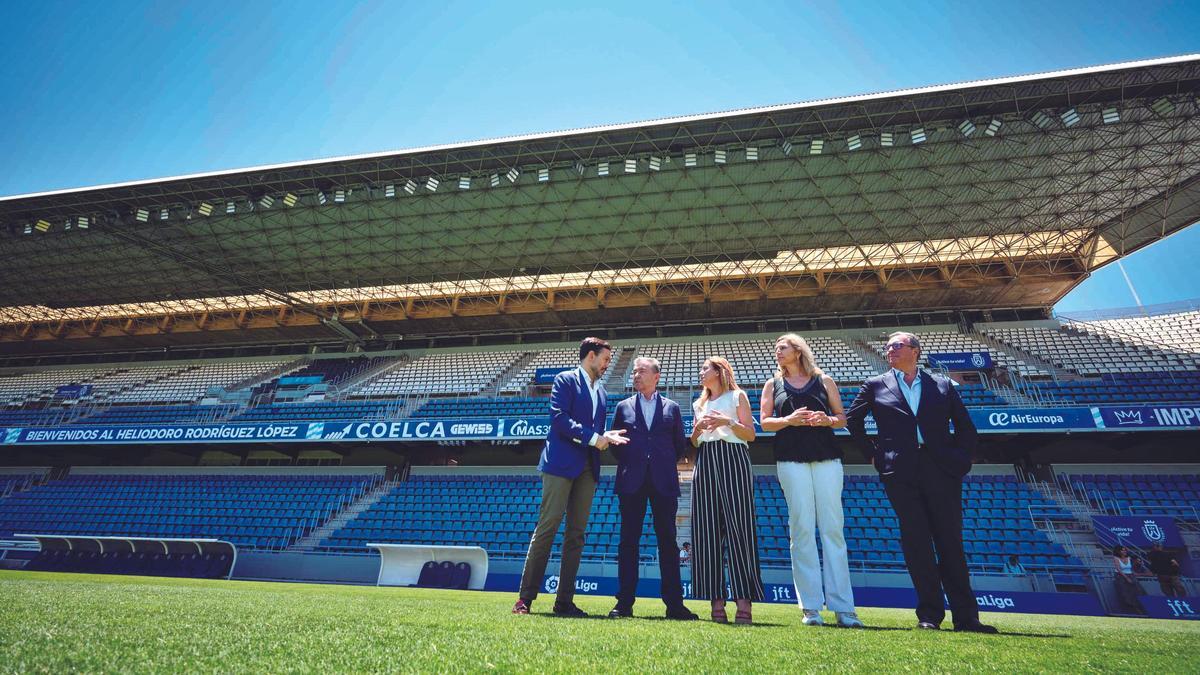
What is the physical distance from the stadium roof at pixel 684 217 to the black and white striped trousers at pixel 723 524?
10.7 meters

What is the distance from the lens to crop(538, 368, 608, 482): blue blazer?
3.54 meters

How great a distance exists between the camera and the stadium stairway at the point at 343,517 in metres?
13.2

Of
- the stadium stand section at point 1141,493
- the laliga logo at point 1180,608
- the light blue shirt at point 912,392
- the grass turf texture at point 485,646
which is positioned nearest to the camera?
the grass turf texture at point 485,646

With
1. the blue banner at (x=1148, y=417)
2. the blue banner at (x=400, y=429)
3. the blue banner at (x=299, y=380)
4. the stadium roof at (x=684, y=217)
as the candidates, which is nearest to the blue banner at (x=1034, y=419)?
the blue banner at (x=400, y=429)

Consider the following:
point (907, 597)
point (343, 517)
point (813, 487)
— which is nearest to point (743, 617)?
point (813, 487)

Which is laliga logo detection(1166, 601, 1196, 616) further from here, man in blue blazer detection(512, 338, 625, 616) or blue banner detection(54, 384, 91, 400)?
blue banner detection(54, 384, 91, 400)

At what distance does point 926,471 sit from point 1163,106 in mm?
14260

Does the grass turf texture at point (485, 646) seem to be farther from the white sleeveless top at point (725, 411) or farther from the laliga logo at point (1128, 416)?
the laliga logo at point (1128, 416)

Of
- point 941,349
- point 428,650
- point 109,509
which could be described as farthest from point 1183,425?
point 109,509

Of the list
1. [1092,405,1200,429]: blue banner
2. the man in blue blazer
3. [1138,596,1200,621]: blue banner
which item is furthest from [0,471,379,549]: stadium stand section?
[1092,405,1200,429]: blue banner

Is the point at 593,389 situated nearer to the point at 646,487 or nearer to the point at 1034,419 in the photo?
the point at 646,487

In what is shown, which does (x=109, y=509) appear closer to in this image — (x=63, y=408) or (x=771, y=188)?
(x=63, y=408)

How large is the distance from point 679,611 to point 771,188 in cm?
1314

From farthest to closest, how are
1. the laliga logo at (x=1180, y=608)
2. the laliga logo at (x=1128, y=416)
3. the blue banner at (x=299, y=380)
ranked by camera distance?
the blue banner at (x=299, y=380) < the laliga logo at (x=1128, y=416) < the laliga logo at (x=1180, y=608)
